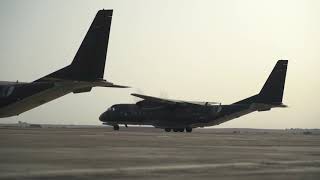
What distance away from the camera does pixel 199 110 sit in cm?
6888

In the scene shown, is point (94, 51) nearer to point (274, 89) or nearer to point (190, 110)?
point (190, 110)

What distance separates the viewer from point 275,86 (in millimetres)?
66188

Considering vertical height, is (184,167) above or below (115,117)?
above

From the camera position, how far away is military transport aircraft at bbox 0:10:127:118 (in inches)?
1328

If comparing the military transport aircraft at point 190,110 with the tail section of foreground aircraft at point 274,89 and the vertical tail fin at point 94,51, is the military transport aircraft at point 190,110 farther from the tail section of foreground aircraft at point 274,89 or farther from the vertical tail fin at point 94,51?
the vertical tail fin at point 94,51

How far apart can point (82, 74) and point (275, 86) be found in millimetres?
38083

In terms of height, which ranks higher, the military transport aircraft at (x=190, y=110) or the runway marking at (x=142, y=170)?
the runway marking at (x=142, y=170)

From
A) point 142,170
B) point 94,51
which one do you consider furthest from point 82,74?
point 142,170

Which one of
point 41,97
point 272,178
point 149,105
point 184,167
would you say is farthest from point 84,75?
point 149,105

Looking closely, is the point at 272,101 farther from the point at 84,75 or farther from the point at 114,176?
the point at 114,176

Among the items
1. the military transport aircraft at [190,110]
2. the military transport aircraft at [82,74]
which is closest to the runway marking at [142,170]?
the military transport aircraft at [82,74]

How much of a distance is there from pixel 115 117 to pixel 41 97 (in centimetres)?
3808

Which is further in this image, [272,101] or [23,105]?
[272,101]

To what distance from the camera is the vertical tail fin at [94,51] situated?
33.7 m
